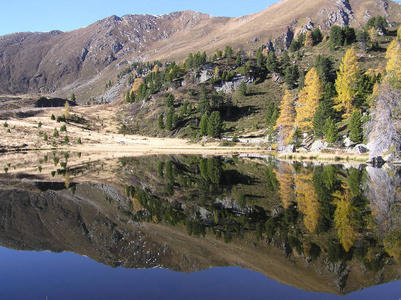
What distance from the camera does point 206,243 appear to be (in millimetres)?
15070

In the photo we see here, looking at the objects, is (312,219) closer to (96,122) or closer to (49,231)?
(49,231)

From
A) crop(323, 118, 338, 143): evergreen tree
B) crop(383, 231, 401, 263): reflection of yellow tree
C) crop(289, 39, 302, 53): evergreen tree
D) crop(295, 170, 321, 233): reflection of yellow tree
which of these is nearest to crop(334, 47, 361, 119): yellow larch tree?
crop(323, 118, 338, 143): evergreen tree

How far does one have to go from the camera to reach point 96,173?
1618 inches

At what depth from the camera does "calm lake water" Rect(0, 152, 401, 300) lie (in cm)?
1066

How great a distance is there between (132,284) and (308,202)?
15.1 meters

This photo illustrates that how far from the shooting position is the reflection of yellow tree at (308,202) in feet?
55.4

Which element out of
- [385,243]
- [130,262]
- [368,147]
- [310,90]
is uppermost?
[310,90]

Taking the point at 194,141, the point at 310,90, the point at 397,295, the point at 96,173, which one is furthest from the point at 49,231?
the point at 194,141

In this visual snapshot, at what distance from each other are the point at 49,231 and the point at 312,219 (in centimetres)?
1600

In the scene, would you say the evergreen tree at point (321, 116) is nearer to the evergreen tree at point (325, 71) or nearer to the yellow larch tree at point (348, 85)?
the yellow larch tree at point (348, 85)

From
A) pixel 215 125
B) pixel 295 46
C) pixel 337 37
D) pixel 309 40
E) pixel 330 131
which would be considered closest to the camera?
pixel 330 131

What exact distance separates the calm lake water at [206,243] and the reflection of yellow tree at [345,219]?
2.5 inches

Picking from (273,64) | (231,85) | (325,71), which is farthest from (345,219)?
(231,85)

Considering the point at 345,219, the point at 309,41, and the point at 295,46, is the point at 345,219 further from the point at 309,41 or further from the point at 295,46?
the point at 295,46
